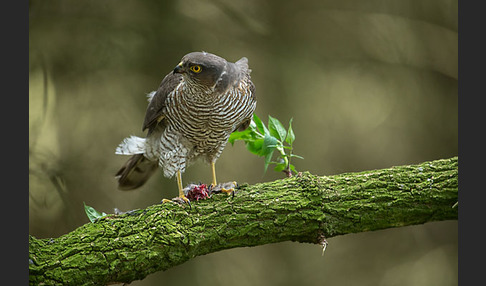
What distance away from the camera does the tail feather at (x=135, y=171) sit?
11.0ft

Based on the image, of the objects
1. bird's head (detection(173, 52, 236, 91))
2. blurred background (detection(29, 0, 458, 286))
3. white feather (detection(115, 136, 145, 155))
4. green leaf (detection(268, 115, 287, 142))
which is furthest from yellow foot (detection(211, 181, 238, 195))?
blurred background (detection(29, 0, 458, 286))

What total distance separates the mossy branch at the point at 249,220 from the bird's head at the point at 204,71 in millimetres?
625

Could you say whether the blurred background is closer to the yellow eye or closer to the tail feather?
the tail feather

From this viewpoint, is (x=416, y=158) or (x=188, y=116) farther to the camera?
(x=416, y=158)

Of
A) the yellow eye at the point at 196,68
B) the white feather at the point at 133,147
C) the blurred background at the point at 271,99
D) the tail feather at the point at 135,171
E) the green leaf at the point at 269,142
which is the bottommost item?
the green leaf at the point at 269,142

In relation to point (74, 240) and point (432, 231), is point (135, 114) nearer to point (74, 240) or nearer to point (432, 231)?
point (74, 240)

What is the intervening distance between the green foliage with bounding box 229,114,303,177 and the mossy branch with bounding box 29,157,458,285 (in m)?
0.24

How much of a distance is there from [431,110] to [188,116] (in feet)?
10.6

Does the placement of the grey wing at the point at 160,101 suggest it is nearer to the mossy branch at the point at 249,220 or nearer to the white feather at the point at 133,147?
the white feather at the point at 133,147

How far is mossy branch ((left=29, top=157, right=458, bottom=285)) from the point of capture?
2213 mm

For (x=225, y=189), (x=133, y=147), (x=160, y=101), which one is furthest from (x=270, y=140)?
(x=133, y=147)

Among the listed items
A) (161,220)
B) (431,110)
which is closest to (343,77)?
(431,110)

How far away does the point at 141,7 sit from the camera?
15.3ft

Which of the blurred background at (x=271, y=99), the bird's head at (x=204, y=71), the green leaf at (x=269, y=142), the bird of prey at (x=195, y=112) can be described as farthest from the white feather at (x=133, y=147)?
the blurred background at (x=271, y=99)
